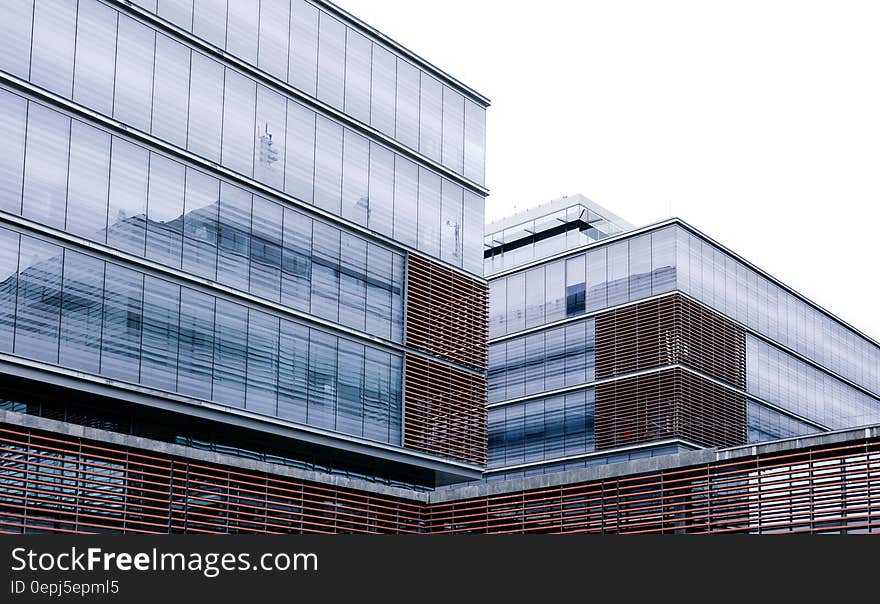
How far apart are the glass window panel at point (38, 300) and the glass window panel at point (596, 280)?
31907 mm

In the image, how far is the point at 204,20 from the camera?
1743 inches

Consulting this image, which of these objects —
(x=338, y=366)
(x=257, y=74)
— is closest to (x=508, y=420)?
(x=338, y=366)

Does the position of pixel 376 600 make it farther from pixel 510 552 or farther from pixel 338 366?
pixel 338 366

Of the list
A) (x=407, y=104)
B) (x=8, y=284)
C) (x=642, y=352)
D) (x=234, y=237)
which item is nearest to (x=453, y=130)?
(x=407, y=104)

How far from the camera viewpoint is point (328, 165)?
157 ft

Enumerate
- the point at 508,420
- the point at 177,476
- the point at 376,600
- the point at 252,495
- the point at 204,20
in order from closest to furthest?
the point at 376,600 → the point at 177,476 → the point at 252,495 → the point at 204,20 → the point at 508,420

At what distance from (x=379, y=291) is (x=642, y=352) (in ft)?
58.0

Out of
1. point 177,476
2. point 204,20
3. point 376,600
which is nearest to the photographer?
point 376,600

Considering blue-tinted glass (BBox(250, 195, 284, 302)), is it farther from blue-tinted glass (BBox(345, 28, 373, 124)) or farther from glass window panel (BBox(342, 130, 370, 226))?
blue-tinted glass (BBox(345, 28, 373, 124))

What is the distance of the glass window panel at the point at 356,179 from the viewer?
158ft

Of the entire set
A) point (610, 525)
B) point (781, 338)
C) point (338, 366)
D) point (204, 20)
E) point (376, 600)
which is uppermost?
point (204, 20)

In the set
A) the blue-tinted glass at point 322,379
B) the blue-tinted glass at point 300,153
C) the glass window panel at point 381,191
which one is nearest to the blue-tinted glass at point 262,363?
the blue-tinted glass at point 322,379

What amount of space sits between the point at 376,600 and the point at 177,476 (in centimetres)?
2476

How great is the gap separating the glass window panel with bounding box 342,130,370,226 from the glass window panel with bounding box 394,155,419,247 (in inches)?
59.4
